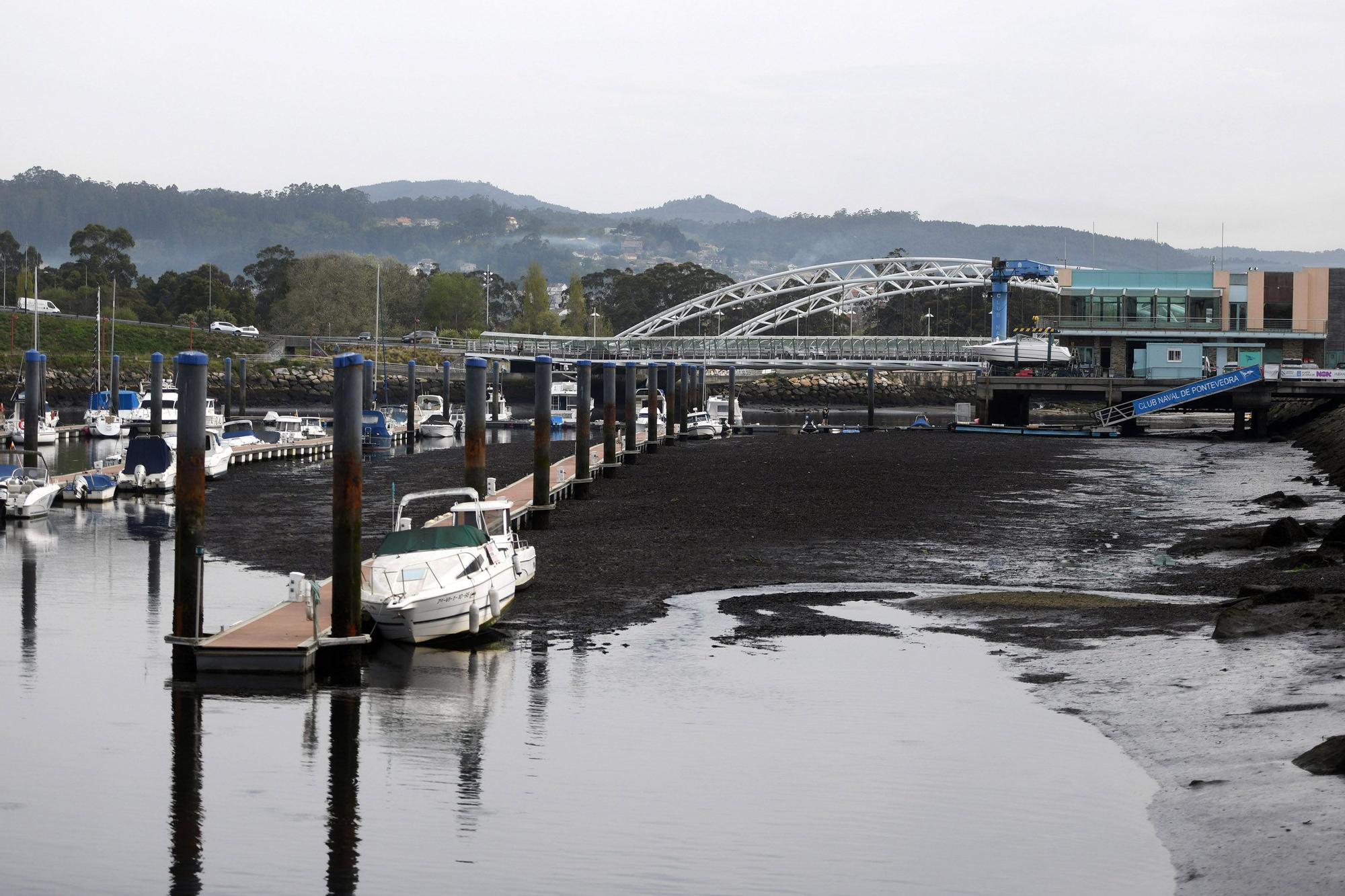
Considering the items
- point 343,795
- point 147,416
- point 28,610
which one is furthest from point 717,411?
point 343,795

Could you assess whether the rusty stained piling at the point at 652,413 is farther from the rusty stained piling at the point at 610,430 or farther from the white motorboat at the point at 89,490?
the white motorboat at the point at 89,490

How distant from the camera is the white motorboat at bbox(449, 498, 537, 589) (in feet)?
90.5

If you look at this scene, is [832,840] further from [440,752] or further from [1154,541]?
[1154,541]

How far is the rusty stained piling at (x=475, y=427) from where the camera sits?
36625 mm

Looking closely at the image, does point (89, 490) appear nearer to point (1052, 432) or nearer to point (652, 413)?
point (652, 413)

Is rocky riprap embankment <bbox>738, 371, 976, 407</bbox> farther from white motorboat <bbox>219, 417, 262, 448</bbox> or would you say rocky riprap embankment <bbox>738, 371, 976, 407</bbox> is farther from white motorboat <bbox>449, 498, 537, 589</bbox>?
white motorboat <bbox>449, 498, 537, 589</bbox>

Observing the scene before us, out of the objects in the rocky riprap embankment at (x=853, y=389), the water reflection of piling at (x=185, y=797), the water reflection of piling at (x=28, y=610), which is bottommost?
the water reflection of piling at (x=185, y=797)

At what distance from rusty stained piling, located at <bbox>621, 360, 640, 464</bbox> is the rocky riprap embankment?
8432cm

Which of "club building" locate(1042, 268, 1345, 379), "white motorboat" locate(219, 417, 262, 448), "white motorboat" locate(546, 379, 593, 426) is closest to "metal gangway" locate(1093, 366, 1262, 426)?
"club building" locate(1042, 268, 1345, 379)

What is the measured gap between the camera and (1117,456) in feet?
233

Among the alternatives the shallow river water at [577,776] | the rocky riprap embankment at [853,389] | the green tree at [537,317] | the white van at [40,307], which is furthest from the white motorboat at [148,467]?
the green tree at [537,317]

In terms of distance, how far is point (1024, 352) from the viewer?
101562mm

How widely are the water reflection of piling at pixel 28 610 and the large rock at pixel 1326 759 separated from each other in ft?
58.5

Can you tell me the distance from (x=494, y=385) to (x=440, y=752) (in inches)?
3572
